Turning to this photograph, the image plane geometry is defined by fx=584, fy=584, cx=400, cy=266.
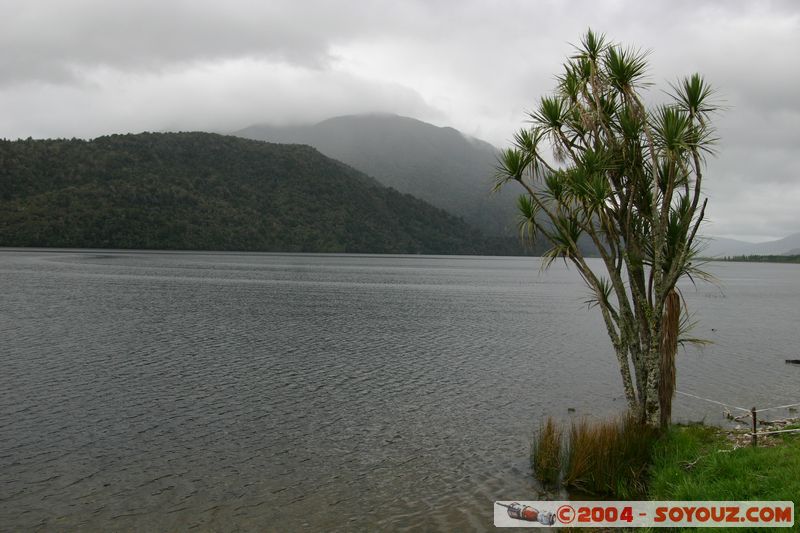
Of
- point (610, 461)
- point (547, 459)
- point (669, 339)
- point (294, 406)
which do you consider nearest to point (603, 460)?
point (610, 461)

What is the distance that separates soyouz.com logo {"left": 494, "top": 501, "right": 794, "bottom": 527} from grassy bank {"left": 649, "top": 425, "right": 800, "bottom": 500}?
1.29 ft

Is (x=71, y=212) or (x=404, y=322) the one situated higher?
(x=71, y=212)

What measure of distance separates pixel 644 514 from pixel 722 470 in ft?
6.93

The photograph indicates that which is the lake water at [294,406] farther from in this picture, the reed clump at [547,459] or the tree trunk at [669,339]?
the tree trunk at [669,339]

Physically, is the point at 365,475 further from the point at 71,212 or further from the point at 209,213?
the point at 209,213

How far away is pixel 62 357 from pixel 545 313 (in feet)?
139

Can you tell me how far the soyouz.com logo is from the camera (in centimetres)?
877

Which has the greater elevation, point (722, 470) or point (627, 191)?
point (627, 191)

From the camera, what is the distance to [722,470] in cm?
1140

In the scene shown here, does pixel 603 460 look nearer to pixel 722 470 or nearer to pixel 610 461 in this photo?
pixel 610 461

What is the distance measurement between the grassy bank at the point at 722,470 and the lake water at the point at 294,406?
2.85 meters

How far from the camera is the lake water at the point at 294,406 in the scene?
12133 millimetres

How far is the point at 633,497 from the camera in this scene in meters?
12.0

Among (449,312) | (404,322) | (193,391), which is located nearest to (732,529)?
(193,391)
